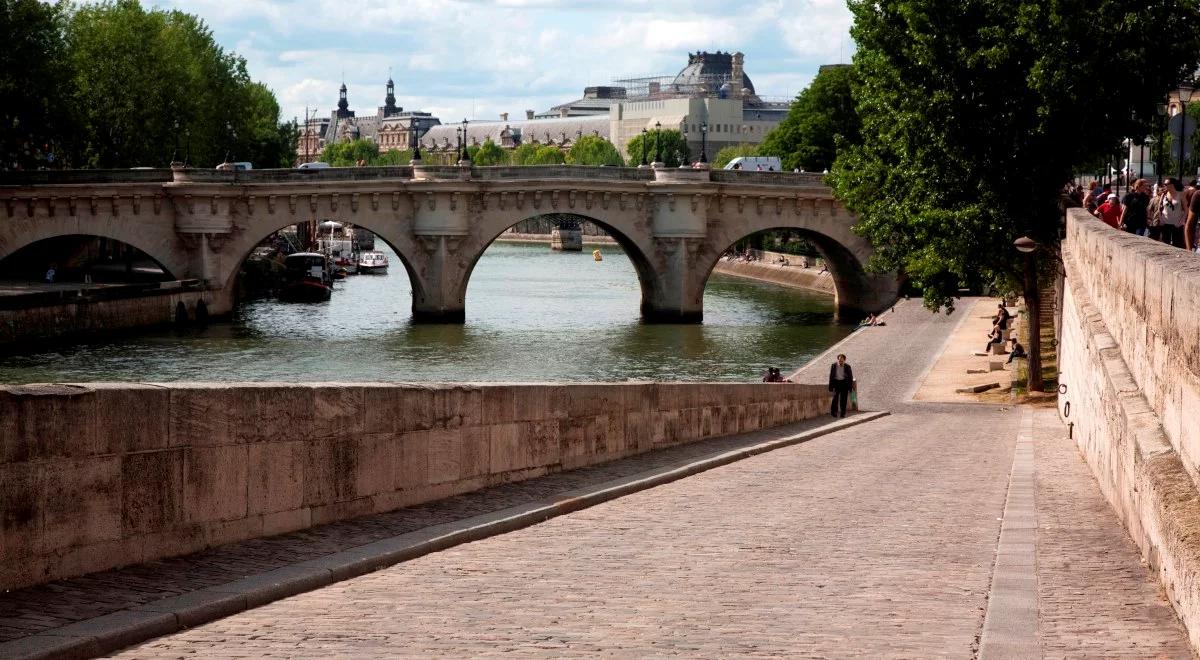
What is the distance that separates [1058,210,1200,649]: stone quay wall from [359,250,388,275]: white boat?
9462cm

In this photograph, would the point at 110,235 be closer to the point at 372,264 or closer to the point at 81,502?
the point at 372,264

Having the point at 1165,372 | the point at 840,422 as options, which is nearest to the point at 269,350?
the point at 840,422

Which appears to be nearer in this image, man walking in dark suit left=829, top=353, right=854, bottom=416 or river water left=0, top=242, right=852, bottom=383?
man walking in dark suit left=829, top=353, right=854, bottom=416

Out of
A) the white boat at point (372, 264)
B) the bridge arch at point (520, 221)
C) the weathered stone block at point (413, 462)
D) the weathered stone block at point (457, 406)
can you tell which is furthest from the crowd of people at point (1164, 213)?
the white boat at point (372, 264)

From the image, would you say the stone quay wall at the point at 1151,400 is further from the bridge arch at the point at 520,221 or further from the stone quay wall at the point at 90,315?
the bridge arch at the point at 520,221

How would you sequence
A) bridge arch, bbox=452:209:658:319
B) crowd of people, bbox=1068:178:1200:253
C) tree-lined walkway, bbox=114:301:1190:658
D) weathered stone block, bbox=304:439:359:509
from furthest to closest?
bridge arch, bbox=452:209:658:319
crowd of people, bbox=1068:178:1200:253
weathered stone block, bbox=304:439:359:509
tree-lined walkway, bbox=114:301:1190:658

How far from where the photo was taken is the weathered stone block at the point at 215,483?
1153 cm

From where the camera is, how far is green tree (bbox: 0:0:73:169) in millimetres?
67312

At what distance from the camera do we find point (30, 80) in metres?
68.0

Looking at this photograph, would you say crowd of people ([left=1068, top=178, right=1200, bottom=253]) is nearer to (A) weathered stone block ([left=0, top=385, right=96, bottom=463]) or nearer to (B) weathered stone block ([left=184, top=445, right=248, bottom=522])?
(B) weathered stone block ([left=184, top=445, right=248, bottom=522])

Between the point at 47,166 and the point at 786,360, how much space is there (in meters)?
46.0

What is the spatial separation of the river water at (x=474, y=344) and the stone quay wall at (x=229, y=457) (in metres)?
18.4

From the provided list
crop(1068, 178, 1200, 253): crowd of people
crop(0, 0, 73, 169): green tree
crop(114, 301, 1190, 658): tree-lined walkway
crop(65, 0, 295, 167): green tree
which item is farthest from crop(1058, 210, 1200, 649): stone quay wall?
crop(65, 0, 295, 167): green tree

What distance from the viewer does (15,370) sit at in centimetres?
4769
